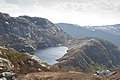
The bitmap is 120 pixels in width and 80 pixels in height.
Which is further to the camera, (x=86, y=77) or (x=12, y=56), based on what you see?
(x=12, y=56)

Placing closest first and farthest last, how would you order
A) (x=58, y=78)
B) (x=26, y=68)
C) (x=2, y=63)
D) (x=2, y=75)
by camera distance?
(x=2, y=75), (x=58, y=78), (x=2, y=63), (x=26, y=68)

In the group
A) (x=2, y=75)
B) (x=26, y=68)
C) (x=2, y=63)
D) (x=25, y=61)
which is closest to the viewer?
(x=2, y=75)

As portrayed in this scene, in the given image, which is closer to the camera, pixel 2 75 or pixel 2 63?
pixel 2 75

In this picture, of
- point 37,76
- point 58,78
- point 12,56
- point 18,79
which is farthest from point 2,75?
point 12,56

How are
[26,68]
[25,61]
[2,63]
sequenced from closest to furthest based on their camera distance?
1. [2,63]
2. [26,68]
3. [25,61]

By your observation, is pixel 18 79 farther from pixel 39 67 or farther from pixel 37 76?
pixel 39 67

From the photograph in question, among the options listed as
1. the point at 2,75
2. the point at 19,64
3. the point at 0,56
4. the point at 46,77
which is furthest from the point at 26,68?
the point at 2,75

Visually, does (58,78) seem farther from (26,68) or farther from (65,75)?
(26,68)

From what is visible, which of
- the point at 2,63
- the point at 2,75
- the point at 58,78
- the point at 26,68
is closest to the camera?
the point at 2,75
